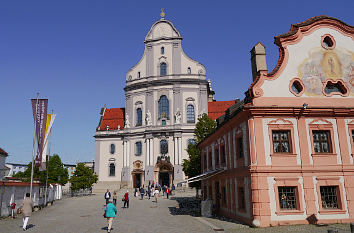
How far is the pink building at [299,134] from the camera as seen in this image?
1602cm

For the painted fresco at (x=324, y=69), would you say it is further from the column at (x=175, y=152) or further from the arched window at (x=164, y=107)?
the arched window at (x=164, y=107)

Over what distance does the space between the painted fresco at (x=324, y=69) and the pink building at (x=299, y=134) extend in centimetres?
6

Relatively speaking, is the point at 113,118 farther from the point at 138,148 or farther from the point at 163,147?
the point at 163,147

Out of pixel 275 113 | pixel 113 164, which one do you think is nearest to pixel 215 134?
pixel 275 113

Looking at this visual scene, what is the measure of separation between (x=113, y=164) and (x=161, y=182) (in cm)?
1001

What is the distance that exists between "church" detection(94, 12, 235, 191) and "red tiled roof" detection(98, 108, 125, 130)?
0.96 meters

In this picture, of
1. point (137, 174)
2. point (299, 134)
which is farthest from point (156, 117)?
point (299, 134)

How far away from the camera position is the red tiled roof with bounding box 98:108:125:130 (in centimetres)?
5969

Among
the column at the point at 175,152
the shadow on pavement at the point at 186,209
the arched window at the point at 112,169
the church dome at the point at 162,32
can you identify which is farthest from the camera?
the church dome at the point at 162,32

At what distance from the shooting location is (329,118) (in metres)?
17.5

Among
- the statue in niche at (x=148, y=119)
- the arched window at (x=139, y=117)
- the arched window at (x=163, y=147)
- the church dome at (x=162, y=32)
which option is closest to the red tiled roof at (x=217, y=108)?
the arched window at (x=163, y=147)

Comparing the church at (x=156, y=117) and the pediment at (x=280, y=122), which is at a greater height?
the church at (x=156, y=117)

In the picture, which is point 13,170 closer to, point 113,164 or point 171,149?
point 113,164

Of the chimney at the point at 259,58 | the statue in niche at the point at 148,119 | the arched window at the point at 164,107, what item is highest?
the arched window at the point at 164,107
